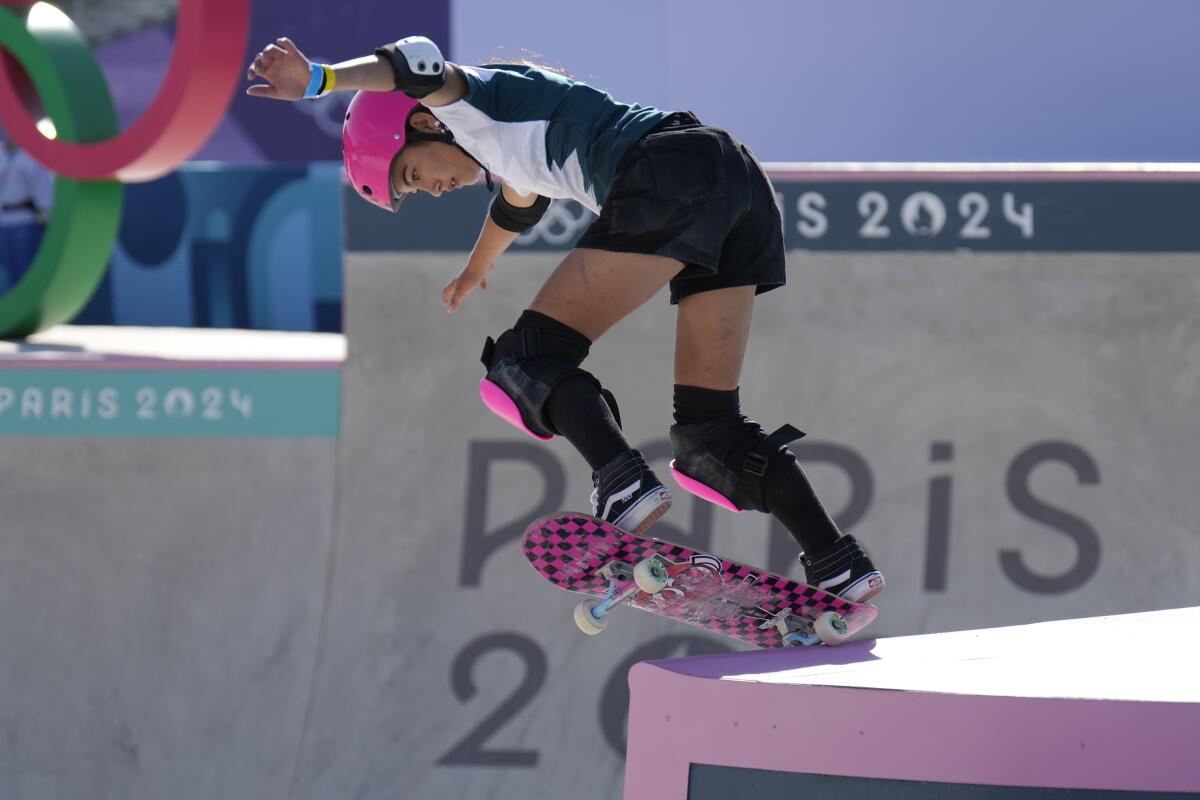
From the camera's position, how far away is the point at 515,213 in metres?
4.10

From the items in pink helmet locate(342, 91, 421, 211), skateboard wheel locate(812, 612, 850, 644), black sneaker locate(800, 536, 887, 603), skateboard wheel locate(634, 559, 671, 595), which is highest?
pink helmet locate(342, 91, 421, 211)

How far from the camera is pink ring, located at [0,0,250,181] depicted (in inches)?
320

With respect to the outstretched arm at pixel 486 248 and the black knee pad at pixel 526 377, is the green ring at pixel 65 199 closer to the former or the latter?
the outstretched arm at pixel 486 248

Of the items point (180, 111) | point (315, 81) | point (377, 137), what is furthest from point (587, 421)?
point (180, 111)

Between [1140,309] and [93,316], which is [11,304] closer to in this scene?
[93,316]

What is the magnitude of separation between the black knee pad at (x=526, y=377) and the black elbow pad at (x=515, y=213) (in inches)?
20.3

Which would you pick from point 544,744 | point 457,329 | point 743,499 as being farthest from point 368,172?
point 544,744

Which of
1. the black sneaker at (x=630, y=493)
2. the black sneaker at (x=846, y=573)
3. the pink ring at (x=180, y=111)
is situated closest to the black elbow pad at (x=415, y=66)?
the black sneaker at (x=630, y=493)

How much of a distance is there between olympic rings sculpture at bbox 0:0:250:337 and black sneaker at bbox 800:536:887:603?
5.70 metres

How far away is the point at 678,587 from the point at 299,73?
5.18ft

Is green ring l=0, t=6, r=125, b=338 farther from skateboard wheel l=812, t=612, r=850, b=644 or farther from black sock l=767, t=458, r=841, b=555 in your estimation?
skateboard wheel l=812, t=612, r=850, b=644

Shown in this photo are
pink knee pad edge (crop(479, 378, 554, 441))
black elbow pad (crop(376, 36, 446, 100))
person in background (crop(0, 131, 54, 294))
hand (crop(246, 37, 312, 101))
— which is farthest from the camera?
person in background (crop(0, 131, 54, 294))

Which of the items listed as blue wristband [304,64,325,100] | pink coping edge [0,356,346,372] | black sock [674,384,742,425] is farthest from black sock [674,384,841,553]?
pink coping edge [0,356,346,372]

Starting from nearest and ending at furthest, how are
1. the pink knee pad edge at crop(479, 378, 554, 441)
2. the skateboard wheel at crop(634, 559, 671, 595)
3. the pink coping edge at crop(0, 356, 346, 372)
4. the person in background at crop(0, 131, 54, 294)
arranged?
the skateboard wheel at crop(634, 559, 671, 595) < the pink knee pad edge at crop(479, 378, 554, 441) < the pink coping edge at crop(0, 356, 346, 372) < the person in background at crop(0, 131, 54, 294)
